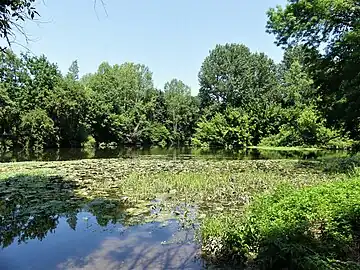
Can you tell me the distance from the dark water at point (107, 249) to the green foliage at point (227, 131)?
130 ft

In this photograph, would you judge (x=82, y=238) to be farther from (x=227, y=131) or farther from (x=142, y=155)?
(x=227, y=131)

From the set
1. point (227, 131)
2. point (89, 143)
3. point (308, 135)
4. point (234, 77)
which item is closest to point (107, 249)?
point (308, 135)

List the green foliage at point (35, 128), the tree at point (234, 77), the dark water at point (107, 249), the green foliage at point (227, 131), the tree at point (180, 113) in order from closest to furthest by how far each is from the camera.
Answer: the dark water at point (107, 249) → the green foliage at point (35, 128) → the green foliage at point (227, 131) → the tree at point (234, 77) → the tree at point (180, 113)

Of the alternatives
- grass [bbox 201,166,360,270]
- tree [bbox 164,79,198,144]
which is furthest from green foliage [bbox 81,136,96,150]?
grass [bbox 201,166,360,270]

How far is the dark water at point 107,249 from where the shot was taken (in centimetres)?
575

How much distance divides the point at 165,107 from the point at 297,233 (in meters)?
52.2

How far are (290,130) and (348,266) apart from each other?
42.5m

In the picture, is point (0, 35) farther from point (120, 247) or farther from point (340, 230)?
point (340, 230)

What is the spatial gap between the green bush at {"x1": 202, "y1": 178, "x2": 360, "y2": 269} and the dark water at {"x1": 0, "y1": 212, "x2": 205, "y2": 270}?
66 cm

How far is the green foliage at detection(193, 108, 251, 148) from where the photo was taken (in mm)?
47000

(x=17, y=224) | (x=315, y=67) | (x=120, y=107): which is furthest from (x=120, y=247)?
(x=120, y=107)

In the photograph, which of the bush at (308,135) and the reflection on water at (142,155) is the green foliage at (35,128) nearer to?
the reflection on water at (142,155)

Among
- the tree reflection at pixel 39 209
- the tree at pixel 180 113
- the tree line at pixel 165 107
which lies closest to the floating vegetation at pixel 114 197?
the tree reflection at pixel 39 209

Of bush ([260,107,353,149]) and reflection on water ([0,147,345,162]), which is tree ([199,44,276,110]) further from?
reflection on water ([0,147,345,162])
